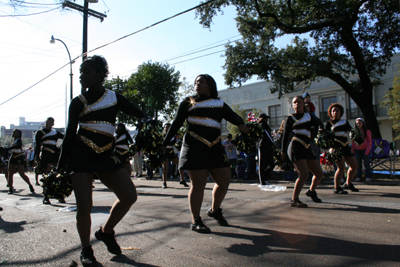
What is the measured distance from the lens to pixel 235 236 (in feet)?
12.0

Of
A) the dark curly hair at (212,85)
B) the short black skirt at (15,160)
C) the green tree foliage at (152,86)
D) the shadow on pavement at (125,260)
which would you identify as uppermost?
the green tree foliage at (152,86)

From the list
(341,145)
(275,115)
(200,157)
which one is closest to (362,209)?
(341,145)

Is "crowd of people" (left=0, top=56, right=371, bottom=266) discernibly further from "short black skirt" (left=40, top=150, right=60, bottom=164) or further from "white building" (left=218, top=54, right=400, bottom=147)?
"white building" (left=218, top=54, right=400, bottom=147)

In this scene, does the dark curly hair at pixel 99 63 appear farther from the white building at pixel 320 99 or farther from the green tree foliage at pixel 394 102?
the white building at pixel 320 99

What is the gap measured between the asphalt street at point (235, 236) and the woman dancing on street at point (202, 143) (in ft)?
1.51

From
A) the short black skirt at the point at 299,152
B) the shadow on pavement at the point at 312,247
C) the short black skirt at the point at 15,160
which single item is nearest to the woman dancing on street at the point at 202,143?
the shadow on pavement at the point at 312,247

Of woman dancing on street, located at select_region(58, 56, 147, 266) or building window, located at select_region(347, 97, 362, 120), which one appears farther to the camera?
building window, located at select_region(347, 97, 362, 120)

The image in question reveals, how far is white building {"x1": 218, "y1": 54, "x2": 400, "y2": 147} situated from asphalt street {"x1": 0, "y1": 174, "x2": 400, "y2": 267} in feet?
97.2

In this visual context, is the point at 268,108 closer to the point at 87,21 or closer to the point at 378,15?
the point at 378,15

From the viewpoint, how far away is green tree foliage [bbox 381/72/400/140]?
27.4 metres

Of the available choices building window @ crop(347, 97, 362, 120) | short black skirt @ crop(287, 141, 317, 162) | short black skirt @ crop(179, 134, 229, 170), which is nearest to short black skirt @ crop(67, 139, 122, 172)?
short black skirt @ crop(179, 134, 229, 170)

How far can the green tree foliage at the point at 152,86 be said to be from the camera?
3150 cm

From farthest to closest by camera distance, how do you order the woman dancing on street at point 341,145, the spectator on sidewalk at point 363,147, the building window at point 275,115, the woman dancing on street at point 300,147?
the building window at point 275,115, the spectator on sidewalk at point 363,147, the woman dancing on street at point 341,145, the woman dancing on street at point 300,147

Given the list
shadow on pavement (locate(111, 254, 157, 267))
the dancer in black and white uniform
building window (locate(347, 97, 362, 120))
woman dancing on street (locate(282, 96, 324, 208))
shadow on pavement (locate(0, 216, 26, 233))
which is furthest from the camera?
building window (locate(347, 97, 362, 120))
